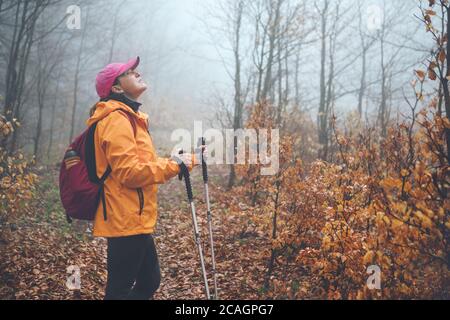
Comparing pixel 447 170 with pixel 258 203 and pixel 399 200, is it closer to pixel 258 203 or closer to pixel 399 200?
pixel 399 200

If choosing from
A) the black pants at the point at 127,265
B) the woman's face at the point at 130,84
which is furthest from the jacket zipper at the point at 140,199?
the woman's face at the point at 130,84

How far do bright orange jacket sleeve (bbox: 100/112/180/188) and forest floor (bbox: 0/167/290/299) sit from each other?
9.03 feet

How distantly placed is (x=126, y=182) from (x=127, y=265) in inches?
28.0

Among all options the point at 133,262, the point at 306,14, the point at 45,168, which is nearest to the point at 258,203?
the point at 133,262

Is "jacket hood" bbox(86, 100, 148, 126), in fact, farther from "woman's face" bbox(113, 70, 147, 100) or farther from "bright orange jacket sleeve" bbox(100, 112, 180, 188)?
"woman's face" bbox(113, 70, 147, 100)

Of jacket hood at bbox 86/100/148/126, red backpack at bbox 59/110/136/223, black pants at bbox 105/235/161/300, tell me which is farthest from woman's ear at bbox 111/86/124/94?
black pants at bbox 105/235/161/300

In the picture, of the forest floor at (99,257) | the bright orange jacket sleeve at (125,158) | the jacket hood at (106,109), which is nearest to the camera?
the bright orange jacket sleeve at (125,158)

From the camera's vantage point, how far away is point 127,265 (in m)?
3.02

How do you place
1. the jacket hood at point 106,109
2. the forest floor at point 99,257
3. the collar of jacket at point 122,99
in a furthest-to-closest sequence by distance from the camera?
the forest floor at point 99,257, the collar of jacket at point 122,99, the jacket hood at point 106,109

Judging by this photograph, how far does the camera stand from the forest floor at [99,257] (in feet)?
16.8

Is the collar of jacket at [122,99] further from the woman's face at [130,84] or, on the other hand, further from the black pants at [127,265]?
the black pants at [127,265]

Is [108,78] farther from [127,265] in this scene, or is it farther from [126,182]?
[127,265]

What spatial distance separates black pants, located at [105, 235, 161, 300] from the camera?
2.99 m

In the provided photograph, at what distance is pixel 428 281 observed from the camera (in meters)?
3.39
